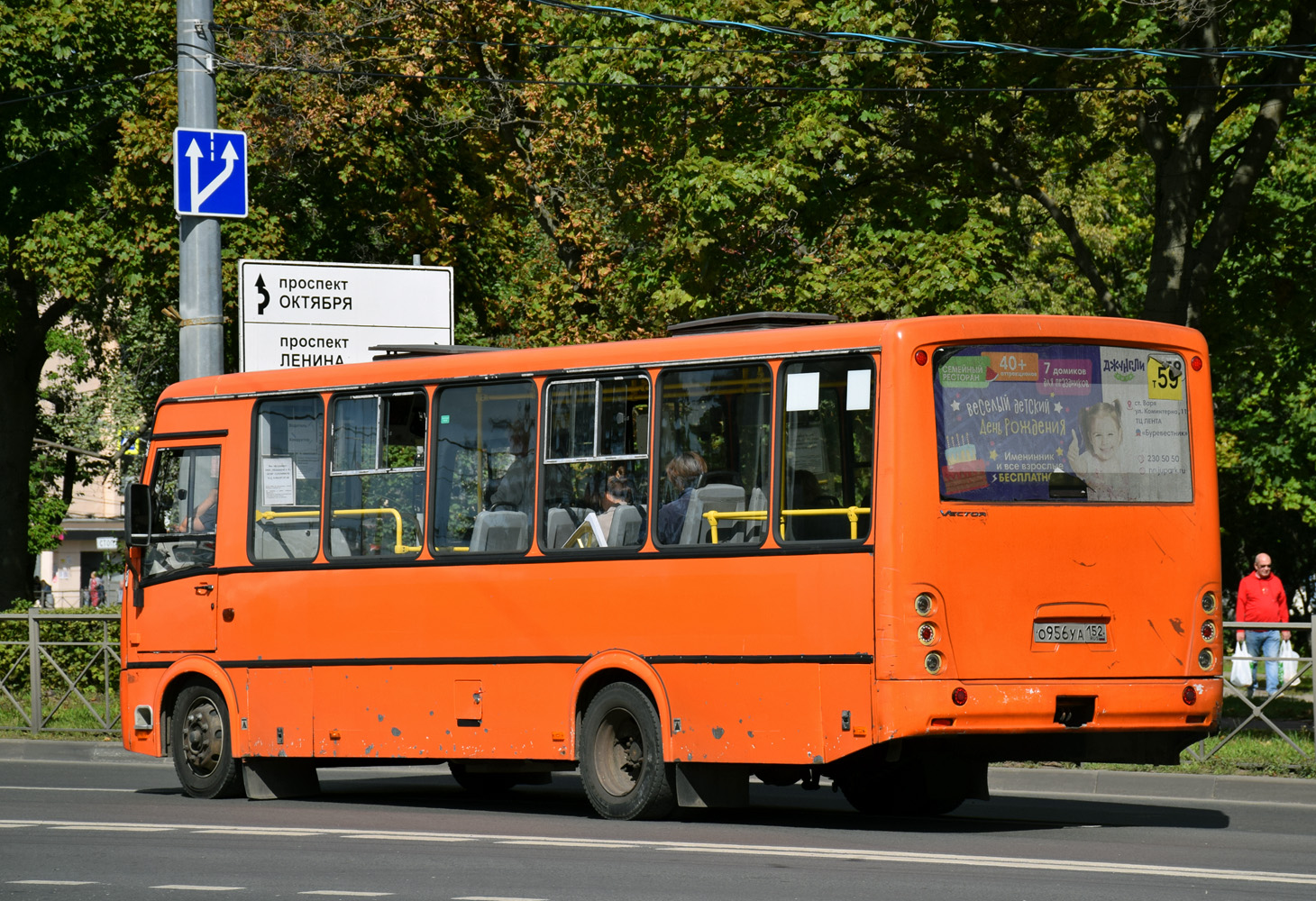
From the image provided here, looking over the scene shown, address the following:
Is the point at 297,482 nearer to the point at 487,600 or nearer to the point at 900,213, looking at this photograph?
the point at 487,600

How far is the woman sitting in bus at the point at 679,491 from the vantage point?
11.7m

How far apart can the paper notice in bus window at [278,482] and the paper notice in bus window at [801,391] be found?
13.7 ft

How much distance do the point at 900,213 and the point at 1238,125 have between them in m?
13.4

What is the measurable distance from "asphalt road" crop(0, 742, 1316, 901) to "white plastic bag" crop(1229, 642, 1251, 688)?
1.76 metres

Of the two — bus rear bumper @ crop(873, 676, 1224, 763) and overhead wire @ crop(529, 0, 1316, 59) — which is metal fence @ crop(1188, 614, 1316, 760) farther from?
overhead wire @ crop(529, 0, 1316, 59)

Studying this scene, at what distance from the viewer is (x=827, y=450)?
36.7 ft

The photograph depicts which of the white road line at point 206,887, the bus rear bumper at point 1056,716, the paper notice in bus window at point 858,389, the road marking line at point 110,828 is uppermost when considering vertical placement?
the paper notice in bus window at point 858,389

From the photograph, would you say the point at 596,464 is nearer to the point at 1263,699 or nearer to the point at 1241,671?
the point at 1263,699

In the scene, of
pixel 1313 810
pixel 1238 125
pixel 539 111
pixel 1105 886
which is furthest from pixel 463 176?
pixel 1105 886

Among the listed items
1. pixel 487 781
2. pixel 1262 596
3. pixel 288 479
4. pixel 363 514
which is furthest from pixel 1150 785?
pixel 1262 596

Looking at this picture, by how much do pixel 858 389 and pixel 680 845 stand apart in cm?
267

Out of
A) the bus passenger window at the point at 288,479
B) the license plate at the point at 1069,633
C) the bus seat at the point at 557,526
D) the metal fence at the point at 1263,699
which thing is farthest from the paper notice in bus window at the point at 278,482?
the metal fence at the point at 1263,699

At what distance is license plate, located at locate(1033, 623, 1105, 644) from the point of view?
10961mm

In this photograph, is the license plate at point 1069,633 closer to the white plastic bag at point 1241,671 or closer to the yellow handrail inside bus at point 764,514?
the yellow handrail inside bus at point 764,514
